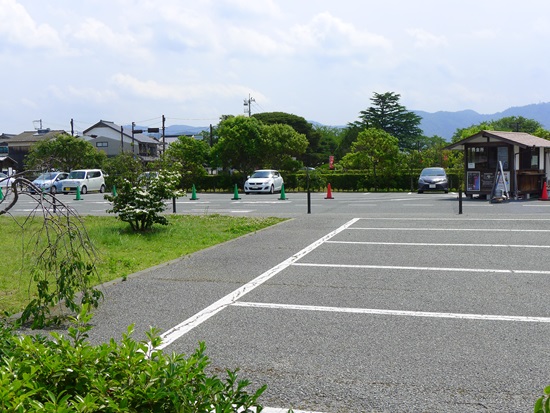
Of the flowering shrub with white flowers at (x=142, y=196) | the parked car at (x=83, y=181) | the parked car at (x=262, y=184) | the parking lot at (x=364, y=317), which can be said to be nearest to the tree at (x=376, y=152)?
the parked car at (x=262, y=184)

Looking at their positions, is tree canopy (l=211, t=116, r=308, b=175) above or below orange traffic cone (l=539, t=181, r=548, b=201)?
above

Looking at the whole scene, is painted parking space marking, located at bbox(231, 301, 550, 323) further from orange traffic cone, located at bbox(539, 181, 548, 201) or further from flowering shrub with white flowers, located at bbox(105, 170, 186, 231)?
orange traffic cone, located at bbox(539, 181, 548, 201)

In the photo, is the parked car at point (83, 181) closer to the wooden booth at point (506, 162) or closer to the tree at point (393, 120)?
the wooden booth at point (506, 162)

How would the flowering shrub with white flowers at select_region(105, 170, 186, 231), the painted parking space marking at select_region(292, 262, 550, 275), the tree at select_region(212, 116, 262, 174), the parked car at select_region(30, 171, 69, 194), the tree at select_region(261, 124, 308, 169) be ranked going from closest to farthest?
the parked car at select_region(30, 171, 69, 194) < the painted parking space marking at select_region(292, 262, 550, 275) < the flowering shrub with white flowers at select_region(105, 170, 186, 231) < the tree at select_region(212, 116, 262, 174) < the tree at select_region(261, 124, 308, 169)

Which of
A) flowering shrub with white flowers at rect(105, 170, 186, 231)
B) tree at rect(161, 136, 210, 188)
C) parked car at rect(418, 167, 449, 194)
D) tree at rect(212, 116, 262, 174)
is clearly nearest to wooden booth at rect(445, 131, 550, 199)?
parked car at rect(418, 167, 449, 194)

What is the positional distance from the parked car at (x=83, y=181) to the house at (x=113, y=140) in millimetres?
40720

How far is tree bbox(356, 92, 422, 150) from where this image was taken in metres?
78.8

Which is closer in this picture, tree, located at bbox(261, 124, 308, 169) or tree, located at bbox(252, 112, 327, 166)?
tree, located at bbox(261, 124, 308, 169)

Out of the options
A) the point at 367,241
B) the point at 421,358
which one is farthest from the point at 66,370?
the point at 367,241

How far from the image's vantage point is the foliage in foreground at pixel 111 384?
2.59 metres

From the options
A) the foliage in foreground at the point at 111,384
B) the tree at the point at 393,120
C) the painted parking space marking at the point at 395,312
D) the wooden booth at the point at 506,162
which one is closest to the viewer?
the foliage in foreground at the point at 111,384

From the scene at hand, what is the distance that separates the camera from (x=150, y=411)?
2693 millimetres

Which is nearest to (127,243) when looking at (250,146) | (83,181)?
(83,181)

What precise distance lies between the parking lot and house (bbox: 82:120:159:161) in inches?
2836
